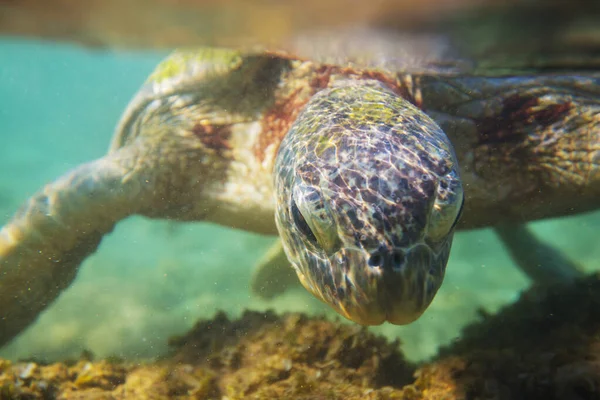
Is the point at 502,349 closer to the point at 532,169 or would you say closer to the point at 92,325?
the point at 532,169

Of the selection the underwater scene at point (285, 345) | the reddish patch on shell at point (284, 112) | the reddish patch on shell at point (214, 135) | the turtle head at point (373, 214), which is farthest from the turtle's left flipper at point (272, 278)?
the turtle head at point (373, 214)

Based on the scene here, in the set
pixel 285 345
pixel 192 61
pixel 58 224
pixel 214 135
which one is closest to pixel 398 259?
pixel 285 345

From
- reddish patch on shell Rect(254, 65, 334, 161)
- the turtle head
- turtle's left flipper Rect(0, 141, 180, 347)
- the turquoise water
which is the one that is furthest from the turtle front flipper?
the turtle head

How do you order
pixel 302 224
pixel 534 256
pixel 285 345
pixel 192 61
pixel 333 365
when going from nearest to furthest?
pixel 302 224, pixel 333 365, pixel 285 345, pixel 192 61, pixel 534 256

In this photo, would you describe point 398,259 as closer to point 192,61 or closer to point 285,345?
point 285,345

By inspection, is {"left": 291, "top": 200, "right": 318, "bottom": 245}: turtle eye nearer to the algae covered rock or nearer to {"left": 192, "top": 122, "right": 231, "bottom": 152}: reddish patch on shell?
the algae covered rock

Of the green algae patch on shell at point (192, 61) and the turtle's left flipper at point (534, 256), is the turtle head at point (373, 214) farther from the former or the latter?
the turtle's left flipper at point (534, 256)
